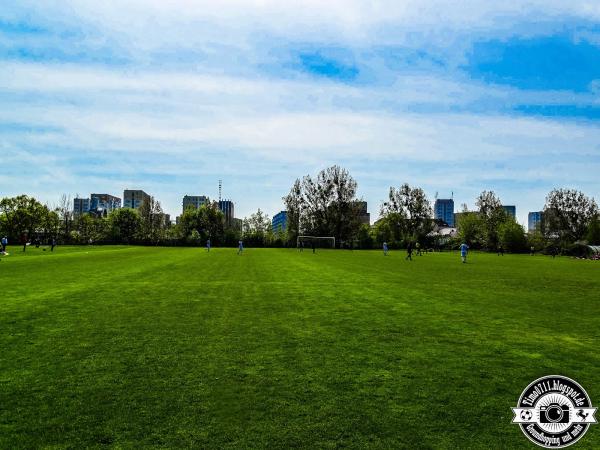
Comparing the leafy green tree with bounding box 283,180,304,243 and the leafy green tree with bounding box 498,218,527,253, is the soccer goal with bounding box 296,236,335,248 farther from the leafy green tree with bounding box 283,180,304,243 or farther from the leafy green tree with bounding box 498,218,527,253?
the leafy green tree with bounding box 498,218,527,253

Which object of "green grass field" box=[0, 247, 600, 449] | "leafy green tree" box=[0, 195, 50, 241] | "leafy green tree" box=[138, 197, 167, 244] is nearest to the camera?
"green grass field" box=[0, 247, 600, 449]

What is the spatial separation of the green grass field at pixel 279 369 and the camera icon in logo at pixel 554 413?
0.32m

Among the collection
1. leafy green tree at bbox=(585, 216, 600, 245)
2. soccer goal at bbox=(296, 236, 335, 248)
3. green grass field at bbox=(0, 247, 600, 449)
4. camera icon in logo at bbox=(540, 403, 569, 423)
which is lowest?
green grass field at bbox=(0, 247, 600, 449)

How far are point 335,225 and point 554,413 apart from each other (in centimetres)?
10583

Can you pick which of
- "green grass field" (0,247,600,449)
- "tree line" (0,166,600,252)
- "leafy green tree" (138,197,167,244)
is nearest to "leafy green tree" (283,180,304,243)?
"tree line" (0,166,600,252)

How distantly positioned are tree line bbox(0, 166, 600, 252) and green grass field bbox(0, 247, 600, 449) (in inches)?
3719

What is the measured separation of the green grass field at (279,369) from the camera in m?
5.35

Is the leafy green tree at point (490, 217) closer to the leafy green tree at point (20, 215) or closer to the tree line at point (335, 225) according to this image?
the tree line at point (335, 225)

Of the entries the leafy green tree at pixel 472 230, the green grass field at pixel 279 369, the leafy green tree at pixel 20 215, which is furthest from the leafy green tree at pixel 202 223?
the green grass field at pixel 279 369

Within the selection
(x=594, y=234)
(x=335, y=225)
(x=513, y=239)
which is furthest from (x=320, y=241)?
(x=594, y=234)

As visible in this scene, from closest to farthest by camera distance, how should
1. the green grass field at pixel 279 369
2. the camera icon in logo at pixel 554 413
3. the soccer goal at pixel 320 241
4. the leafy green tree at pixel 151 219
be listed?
the green grass field at pixel 279 369
the camera icon in logo at pixel 554 413
the soccer goal at pixel 320 241
the leafy green tree at pixel 151 219

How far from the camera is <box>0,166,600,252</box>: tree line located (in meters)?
100

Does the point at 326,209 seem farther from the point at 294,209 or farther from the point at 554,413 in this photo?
the point at 554,413

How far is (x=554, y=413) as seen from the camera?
571 cm
